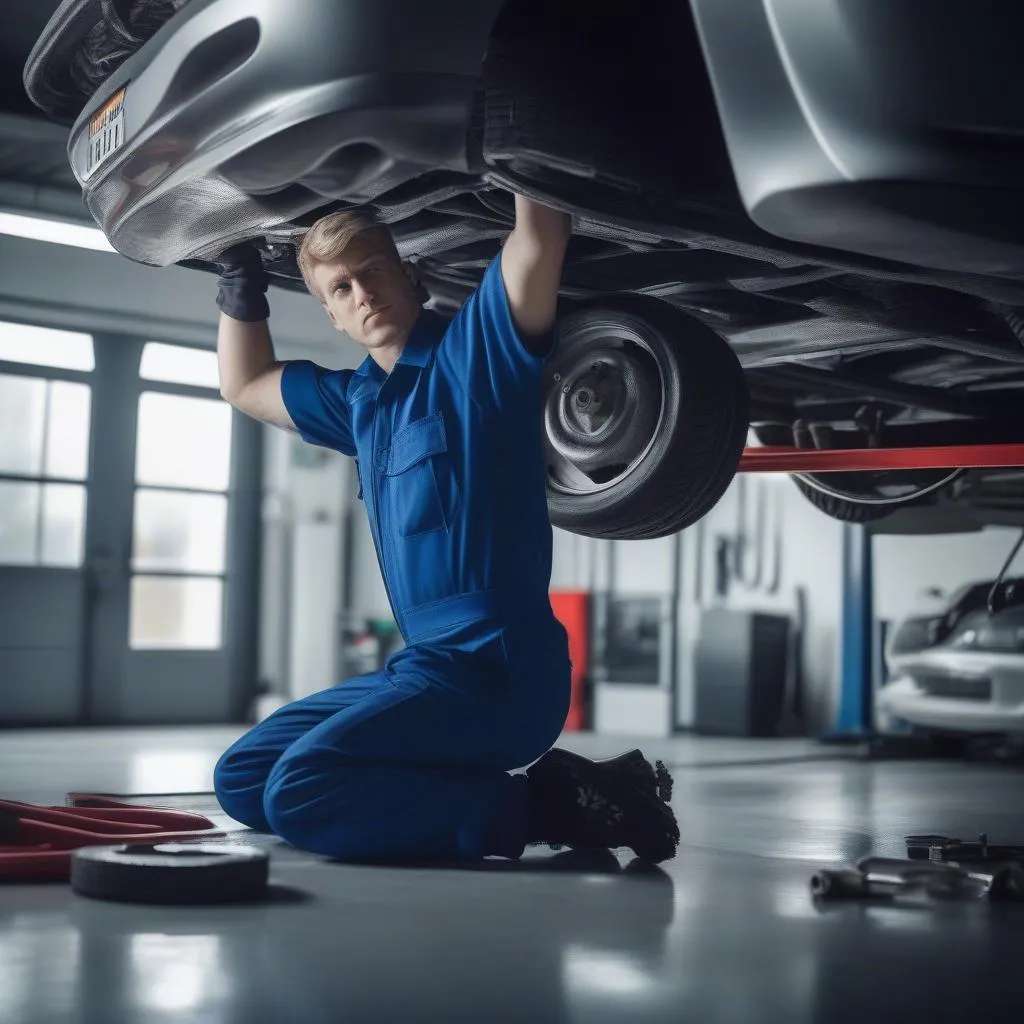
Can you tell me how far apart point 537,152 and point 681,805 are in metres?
1.98

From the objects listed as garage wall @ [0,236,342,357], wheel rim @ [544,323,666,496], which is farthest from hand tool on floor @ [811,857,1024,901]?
garage wall @ [0,236,342,357]

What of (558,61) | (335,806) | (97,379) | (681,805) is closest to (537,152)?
(558,61)

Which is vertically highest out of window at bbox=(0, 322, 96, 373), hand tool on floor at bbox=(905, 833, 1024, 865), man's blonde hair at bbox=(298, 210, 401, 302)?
window at bbox=(0, 322, 96, 373)

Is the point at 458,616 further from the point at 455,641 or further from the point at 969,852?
the point at 969,852

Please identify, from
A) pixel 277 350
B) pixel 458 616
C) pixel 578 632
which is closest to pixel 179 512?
pixel 277 350

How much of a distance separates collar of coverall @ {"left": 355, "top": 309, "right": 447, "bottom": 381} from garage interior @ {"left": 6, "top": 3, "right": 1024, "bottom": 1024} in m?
0.81

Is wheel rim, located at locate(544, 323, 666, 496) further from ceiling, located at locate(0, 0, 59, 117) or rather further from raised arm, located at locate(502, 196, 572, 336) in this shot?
ceiling, located at locate(0, 0, 59, 117)

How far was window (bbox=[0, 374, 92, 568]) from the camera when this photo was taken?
25.8 feet

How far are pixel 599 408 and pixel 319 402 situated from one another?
0.52 meters

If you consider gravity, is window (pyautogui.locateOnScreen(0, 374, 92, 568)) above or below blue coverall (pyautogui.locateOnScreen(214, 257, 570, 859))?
above

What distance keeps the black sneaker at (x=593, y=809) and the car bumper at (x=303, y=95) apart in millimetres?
946

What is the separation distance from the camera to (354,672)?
9.17 metres

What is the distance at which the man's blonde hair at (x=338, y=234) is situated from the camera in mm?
2172

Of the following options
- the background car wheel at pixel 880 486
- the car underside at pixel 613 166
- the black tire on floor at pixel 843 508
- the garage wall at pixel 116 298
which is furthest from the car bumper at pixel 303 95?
the garage wall at pixel 116 298
